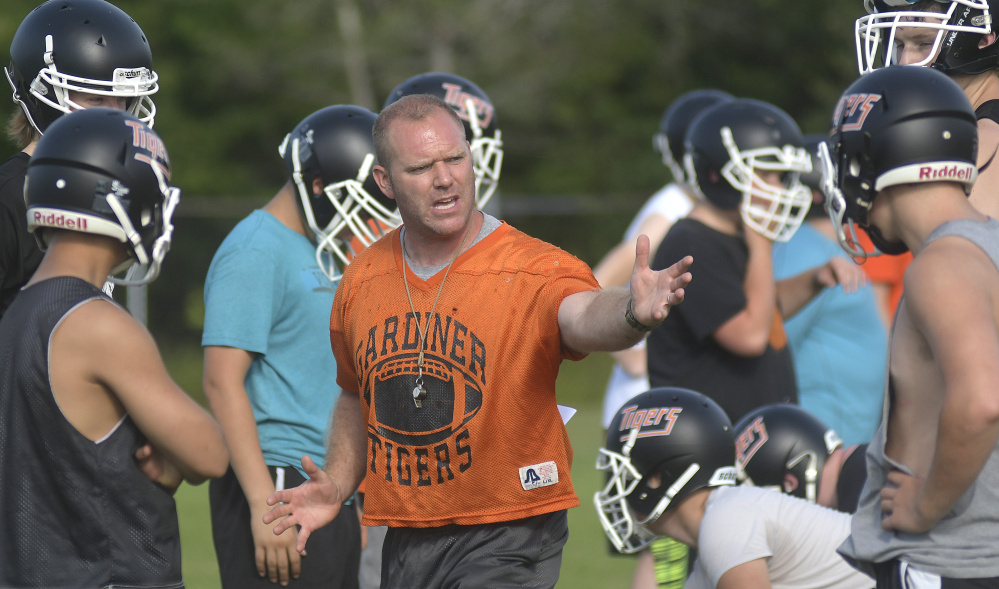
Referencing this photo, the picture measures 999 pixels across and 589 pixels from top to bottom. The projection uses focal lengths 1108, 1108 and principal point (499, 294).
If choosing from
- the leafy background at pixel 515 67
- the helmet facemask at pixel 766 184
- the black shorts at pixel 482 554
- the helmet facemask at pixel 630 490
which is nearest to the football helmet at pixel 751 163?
the helmet facemask at pixel 766 184

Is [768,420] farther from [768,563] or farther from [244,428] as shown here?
[244,428]

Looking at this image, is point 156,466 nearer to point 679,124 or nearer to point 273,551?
point 273,551

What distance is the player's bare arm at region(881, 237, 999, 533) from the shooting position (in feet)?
Result: 8.35

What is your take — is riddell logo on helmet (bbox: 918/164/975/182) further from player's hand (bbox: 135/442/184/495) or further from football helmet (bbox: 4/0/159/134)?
football helmet (bbox: 4/0/159/134)

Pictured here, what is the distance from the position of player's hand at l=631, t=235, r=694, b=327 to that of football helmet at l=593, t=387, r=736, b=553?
4.51ft

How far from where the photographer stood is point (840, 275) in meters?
5.43

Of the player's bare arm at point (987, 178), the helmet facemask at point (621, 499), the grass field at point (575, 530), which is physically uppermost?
the player's bare arm at point (987, 178)

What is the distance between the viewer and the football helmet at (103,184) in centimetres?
295

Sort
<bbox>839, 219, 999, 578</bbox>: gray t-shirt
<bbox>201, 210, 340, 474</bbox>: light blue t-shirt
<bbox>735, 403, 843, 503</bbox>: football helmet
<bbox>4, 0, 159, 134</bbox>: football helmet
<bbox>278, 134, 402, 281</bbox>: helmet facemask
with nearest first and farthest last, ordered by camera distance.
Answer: <bbox>839, 219, 999, 578</bbox>: gray t-shirt, <bbox>4, 0, 159, 134</bbox>: football helmet, <bbox>201, 210, 340, 474</bbox>: light blue t-shirt, <bbox>278, 134, 402, 281</bbox>: helmet facemask, <bbox>735, 403, 843, 503</bbox>: football helmet

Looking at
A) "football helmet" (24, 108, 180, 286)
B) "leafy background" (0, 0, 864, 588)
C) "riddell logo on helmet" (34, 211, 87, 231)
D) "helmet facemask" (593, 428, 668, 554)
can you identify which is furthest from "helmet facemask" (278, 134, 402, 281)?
"leafy background" (0, 0, 864, 588)

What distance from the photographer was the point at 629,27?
27.3 meters

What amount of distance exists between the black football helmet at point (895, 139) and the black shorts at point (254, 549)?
217 centimetres

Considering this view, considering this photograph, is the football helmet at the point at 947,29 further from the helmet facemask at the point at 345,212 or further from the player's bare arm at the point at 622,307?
the helmet facemask at the point at 345,212

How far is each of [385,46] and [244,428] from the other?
76.1ft
